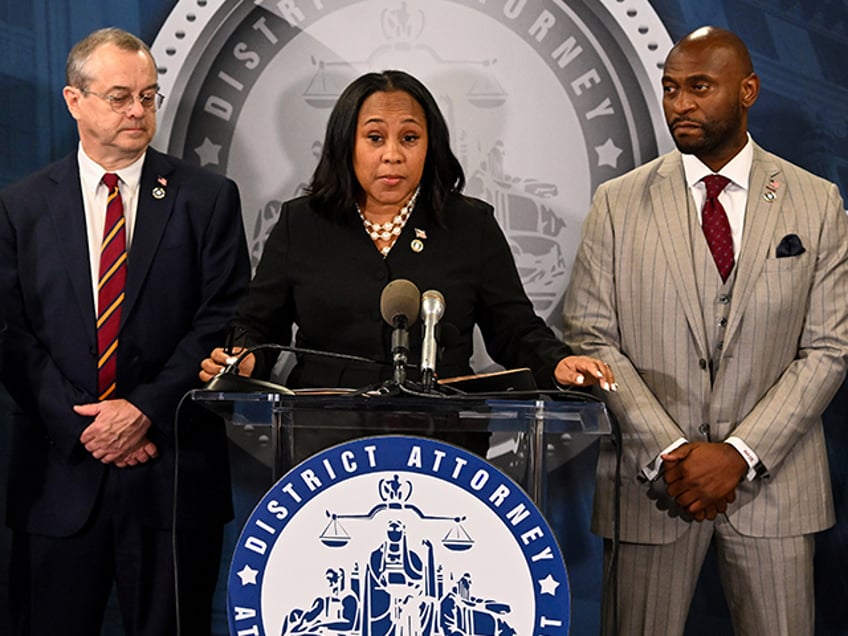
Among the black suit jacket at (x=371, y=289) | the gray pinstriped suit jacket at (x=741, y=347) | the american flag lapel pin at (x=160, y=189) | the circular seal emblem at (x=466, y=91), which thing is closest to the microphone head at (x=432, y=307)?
the black suit jacket at (x=371, y=289)

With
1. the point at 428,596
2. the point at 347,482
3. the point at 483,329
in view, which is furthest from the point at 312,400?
the point at 483,329

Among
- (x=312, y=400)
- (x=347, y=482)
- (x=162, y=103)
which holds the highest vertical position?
(x=162, y=103)

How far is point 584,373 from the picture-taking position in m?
2.47

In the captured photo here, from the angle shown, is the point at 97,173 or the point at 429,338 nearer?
the point at 429,338

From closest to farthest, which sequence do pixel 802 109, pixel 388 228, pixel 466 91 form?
pixel 388 228 → pixel 802 109 → pixel 466 91

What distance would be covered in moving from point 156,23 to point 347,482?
220 centimetres

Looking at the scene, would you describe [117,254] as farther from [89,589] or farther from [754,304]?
[754,304]

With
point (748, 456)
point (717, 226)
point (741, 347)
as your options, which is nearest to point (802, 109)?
point (717, 226)

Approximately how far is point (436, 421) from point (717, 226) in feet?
4.21

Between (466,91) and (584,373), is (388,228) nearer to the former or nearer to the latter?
(584,373)

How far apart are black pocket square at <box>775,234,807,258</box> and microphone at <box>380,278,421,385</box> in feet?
4.19

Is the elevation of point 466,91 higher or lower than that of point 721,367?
higher

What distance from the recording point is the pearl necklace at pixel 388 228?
293cm

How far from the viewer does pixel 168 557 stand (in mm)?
3096
